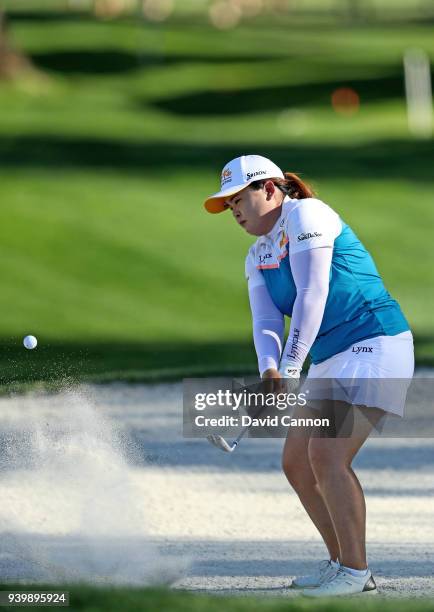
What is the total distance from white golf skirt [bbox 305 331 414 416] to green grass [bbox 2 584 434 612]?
80 cm

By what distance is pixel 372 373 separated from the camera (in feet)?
19.1

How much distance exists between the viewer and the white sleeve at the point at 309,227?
225 inches

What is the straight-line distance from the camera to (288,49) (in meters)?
53.9

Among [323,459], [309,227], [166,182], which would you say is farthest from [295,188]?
[166,182]

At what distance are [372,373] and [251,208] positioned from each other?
2.71ft

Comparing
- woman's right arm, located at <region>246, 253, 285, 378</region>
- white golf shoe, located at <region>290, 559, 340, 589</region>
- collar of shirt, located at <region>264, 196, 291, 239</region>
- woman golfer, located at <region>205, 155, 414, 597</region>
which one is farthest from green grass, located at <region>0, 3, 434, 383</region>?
collar of shirt, located at <region>264, 196, 291, 239</region>

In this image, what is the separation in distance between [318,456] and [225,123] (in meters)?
32.4

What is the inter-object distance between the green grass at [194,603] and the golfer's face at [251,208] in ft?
4.82

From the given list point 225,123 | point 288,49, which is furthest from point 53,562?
point 288,49

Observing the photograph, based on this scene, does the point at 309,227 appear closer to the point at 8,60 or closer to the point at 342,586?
the point at 342,586

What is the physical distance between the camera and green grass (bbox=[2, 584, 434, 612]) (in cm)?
536

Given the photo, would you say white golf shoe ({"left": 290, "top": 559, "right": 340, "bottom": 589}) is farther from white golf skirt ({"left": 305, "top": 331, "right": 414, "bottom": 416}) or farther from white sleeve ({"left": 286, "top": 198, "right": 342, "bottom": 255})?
white sleeve ({"left": 286, "top": 198, "right": 342, "bottom": 255})

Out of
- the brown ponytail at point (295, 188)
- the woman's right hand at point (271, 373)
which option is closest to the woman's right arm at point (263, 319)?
the woman's right hand at point (271, 373)

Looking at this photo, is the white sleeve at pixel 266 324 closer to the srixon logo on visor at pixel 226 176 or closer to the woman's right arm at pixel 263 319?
the woman's right arm at pixel 263 319
